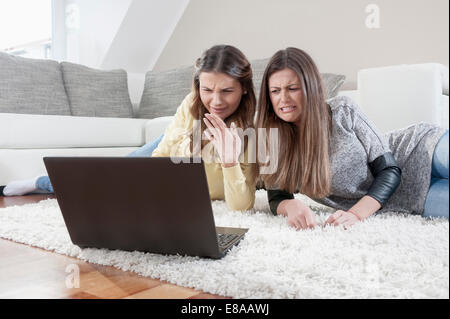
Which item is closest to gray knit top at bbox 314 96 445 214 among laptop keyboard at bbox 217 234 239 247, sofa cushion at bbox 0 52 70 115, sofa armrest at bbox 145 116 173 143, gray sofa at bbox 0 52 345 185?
laptop keyboard at bbox 217 234 239 247

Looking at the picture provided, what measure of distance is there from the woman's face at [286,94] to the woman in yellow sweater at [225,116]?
129 mm

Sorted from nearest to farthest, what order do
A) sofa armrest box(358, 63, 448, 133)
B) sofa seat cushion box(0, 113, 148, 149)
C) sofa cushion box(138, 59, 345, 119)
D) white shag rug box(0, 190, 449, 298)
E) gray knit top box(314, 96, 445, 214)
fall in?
white shag rug box(0, 190, 449, 298), gray knit top box(314, 96, 445, 214), sofa armrest box(358, 63, 448, 133), sofa seat cushion box(0, 113, 148, 149), sofa cushion box(138, 59, 345, 119)

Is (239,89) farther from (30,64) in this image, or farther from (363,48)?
(30,64)

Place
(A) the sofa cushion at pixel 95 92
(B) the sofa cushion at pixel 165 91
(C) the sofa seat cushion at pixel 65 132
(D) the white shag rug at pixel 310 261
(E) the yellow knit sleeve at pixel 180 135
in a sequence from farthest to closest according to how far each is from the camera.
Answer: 1. (B) the sofa cushion at pixel 165 91
2. (A) the sofa cushion at pixel 95 92
3. (C) the sofa seat cushion at pixel 65 132
4. (E) the yellow knit sleeve at pixel 180 135
5. (D) the white shag rug at pixel 310 261

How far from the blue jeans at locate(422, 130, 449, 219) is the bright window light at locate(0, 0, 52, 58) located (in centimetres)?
293

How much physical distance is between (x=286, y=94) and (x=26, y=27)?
2.75 meters

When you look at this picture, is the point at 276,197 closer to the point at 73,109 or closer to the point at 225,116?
the point at 225,116

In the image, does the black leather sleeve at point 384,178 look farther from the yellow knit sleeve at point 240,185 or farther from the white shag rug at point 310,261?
the yellow knit sleeve at point 240,185

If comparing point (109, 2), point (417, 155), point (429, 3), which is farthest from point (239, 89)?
point (109, 2)

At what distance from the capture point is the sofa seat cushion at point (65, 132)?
1771mm

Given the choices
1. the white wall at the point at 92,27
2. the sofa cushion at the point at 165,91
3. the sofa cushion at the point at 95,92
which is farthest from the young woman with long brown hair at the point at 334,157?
the white wall at the point at 92,27

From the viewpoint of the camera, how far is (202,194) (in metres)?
0.63

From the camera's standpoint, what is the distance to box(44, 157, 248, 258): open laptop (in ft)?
2.09

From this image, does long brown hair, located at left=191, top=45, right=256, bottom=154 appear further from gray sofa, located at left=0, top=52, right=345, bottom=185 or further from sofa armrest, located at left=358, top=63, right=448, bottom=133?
gray sofa, located at left=0, top=52, right=345, bottom=185
